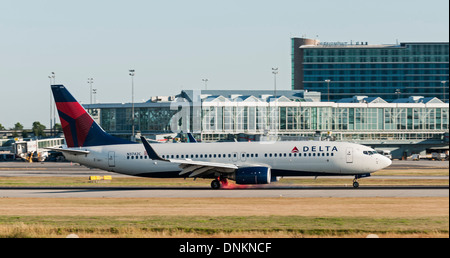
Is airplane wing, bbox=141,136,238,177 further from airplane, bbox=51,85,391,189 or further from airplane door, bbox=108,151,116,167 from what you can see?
airplane door, bbox=108,151,116,167

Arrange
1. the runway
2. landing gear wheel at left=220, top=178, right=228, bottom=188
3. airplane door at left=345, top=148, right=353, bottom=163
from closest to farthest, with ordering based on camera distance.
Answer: the runway
airplane door at left=345, top=148, right=353, bottom=163
landing gear wheel at left=220, top=178, right=228, bottom=188

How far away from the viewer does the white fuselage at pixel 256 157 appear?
56688mm

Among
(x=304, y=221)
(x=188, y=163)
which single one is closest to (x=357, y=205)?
(x=304, y=221)

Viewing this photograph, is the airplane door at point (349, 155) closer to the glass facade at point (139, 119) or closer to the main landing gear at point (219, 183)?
the main landing gear at point (219, 183)

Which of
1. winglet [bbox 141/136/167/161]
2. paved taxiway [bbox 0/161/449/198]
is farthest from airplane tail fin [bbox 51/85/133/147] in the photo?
winglet [bbox 141/136/167/161]

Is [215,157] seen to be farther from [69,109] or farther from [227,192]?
[69,109]

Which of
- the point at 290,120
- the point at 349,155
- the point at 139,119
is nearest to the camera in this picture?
the point at 349,155

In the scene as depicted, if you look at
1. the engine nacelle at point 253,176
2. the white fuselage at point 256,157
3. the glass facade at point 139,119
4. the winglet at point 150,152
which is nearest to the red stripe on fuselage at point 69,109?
the white fuselage at point 256,157

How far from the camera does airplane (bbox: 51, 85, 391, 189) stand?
56.7 meters

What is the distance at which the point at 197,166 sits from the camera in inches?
2258

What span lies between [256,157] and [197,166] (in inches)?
207

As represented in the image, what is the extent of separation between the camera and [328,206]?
42281mm

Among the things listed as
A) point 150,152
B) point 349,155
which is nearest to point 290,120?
point 349,155
